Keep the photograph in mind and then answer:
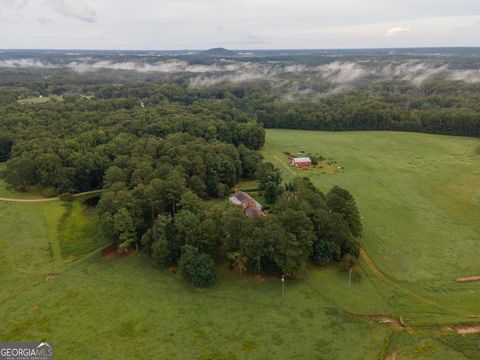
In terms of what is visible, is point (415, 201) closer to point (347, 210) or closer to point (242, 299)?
point (347, 210)

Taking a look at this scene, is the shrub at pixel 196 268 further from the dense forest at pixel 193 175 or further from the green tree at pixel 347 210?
the green tree at pixel 347 210

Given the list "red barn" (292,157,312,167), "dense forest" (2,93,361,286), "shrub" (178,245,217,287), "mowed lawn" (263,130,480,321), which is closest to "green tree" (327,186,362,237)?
"dense forest" (2,93,361,286)

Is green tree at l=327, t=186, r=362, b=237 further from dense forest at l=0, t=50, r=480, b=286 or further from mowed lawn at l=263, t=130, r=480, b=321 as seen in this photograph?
mowed lawn at l=263, t=130, r=480, b=321

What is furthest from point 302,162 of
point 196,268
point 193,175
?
point 196,268

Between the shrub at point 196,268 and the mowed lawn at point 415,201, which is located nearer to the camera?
the shrub at point 196,268

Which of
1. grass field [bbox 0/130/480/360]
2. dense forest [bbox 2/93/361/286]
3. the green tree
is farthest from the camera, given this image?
the green tree

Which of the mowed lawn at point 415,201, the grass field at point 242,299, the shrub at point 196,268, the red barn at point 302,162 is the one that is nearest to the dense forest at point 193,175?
the shrub at point 196,268
